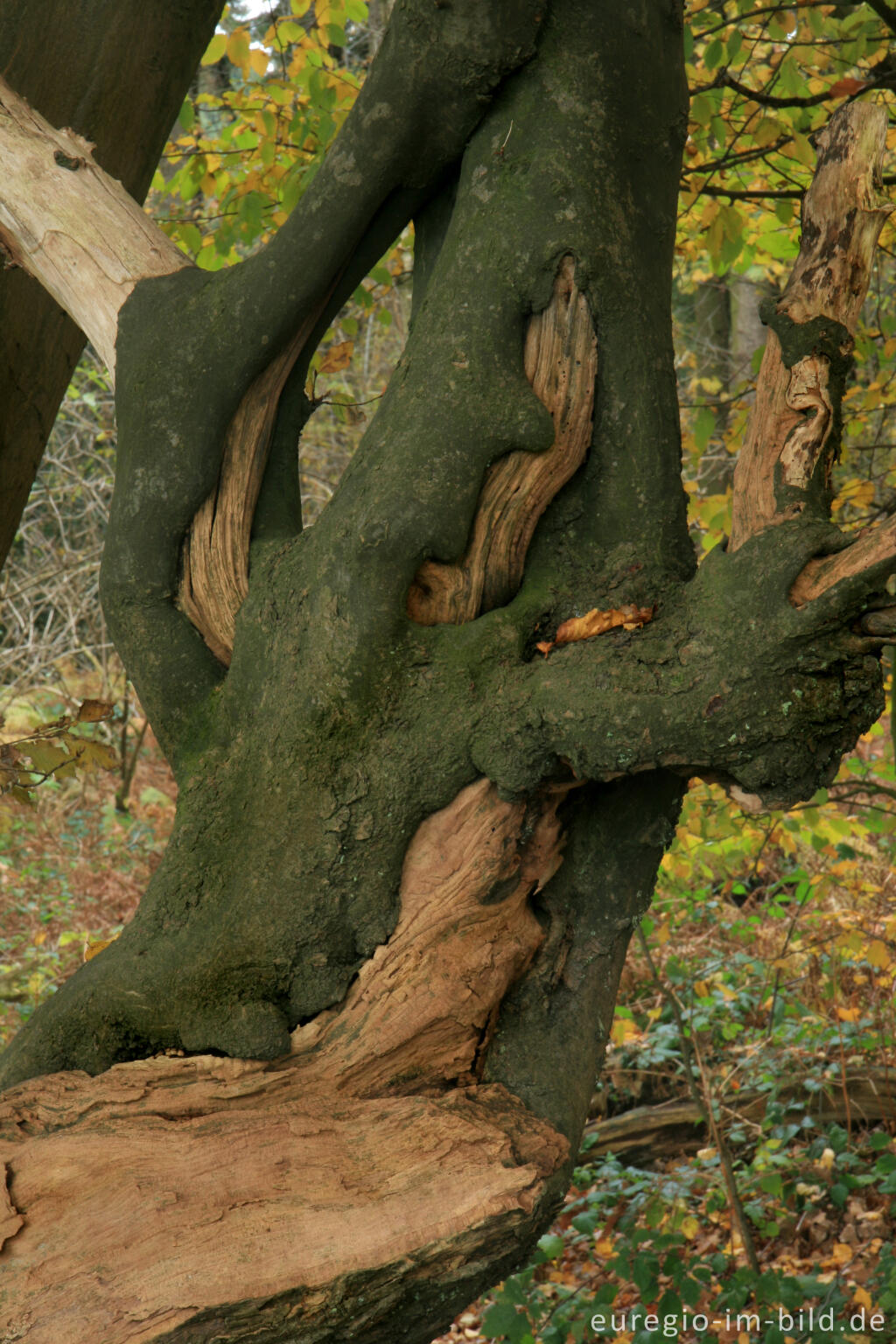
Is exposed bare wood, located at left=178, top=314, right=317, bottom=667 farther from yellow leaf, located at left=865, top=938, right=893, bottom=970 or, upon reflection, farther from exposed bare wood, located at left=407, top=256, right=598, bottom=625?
yellow leaf, located at left=865, top=938, right=893, bottom=970

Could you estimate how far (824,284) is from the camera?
79.0 inches

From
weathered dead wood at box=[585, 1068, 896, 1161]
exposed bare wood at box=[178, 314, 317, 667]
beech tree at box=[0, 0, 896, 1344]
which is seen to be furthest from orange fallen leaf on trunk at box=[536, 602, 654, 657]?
weathered dead wood at box=[585, 1068, 896, 1161]

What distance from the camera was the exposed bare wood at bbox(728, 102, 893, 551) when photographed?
192 cm

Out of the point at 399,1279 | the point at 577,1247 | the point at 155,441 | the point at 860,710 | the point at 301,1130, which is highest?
the point at 155,441

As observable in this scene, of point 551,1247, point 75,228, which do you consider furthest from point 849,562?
point 551,1247

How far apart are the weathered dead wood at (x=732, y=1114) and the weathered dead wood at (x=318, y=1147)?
11.1 feet

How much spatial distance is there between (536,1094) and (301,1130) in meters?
0.46

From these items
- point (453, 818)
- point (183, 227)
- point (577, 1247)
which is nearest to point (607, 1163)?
point (577, 1247)

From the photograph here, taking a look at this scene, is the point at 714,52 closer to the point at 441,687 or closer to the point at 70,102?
the point at 70,102

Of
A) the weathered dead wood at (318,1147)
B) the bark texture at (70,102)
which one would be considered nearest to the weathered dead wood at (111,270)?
the bark texture at (70,102)

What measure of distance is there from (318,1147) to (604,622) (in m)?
1.02

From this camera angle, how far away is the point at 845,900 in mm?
6426

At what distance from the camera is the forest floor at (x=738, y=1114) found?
12.6 ft

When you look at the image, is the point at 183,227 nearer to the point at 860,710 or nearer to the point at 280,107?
the point at 280,107
